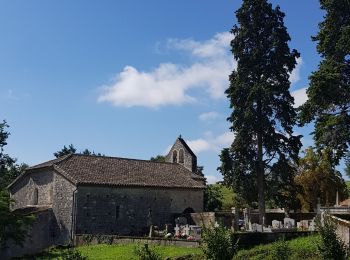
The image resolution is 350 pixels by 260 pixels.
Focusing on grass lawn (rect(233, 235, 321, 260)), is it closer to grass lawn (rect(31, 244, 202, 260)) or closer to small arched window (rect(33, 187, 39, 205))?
grass lawn (rect(31, 244, 202, 260))

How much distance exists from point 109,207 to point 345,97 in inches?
790

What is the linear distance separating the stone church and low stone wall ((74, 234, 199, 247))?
303 centimetres

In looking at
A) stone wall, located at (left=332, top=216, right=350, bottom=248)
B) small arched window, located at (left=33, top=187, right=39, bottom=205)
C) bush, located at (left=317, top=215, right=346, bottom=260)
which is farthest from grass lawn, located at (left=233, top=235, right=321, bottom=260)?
small arched window, located at (left=33, top=187, right=39, bottom=205)

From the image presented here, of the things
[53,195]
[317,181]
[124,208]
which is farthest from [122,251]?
[317,181]

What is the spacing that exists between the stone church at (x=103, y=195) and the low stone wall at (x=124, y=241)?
3034mm

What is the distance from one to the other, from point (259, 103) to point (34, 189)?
69.1 ft

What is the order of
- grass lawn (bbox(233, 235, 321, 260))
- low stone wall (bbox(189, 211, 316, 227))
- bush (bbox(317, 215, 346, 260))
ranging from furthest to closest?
low stone wall (bbox(189, 211, 316, 227)), grass lawn (bbox(233, 235, 321, 260)), bush (bbox(317, 215, 346, 260))

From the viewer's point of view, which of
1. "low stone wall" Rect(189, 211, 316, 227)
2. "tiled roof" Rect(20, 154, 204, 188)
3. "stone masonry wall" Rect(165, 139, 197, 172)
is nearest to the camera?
"low stone wall" Rect(189, 211, 316, 227)

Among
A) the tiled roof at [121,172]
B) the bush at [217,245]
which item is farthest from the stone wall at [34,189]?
the bush at [217,245]

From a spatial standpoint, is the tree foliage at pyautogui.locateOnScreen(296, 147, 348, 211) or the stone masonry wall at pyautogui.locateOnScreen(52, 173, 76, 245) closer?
the stone masonry wall at pyautogui.locateOnScreen(52, 173, 76, 245)

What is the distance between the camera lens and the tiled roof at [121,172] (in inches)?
1574

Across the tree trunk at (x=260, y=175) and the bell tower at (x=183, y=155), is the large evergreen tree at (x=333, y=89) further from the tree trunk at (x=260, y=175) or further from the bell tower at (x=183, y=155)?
the bell tower at (x=183, y=155)

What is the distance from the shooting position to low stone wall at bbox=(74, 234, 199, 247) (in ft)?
92.0

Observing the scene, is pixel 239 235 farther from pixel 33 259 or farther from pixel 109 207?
pixel 109 207
